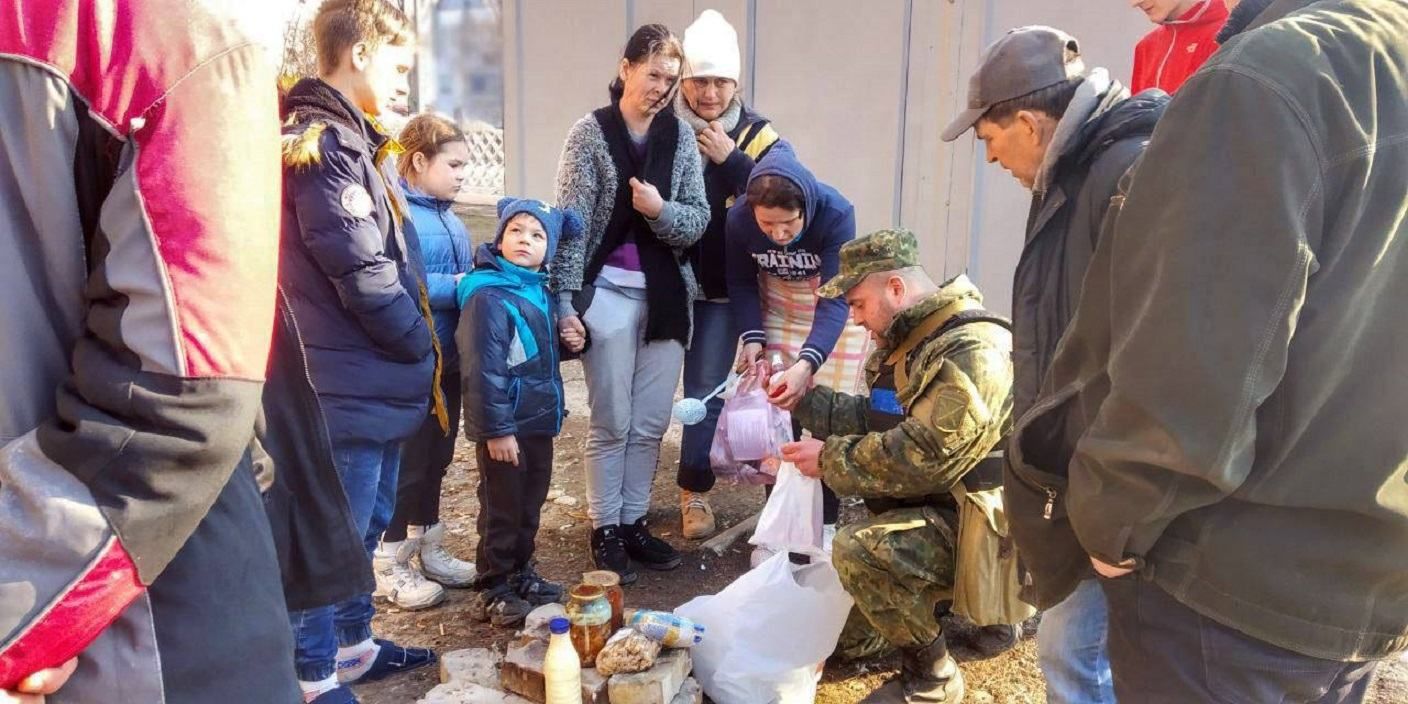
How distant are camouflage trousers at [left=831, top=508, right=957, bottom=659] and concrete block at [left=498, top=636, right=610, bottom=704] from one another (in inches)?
32.1

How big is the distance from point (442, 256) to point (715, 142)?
1.24 m

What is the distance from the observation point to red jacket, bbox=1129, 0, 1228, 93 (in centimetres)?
360

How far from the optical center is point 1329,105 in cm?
129

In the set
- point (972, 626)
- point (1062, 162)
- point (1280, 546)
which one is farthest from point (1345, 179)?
point (972, 626)

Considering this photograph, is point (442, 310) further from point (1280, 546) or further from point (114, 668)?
point (1280, 546)

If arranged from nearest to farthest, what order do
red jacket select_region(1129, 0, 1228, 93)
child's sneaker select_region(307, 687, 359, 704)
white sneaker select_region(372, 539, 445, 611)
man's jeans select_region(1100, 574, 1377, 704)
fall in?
man's jeans select_region(1100, 574, 1377, 704)
child's sneaker select_region(307, 687, 359, 704)
red jacket select_region(1129, 0, 1228, 93)
white sneaker select_region(372, 539, 445, 611)

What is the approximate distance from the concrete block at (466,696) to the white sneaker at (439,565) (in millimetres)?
947

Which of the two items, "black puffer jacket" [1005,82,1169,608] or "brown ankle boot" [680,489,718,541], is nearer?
"black puffer jacket" [1005,82,1169,608]

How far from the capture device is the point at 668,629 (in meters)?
2.92

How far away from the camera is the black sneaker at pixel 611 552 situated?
394 cm

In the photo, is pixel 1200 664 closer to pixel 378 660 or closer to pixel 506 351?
pixel 506 351

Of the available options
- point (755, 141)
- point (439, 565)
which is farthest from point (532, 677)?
point (755, 141)

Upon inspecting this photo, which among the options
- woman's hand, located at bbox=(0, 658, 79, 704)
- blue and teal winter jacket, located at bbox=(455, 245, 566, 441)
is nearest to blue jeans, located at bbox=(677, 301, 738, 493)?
blue and teal winter jacket, located at bbox=(455, 245, 566, 441)

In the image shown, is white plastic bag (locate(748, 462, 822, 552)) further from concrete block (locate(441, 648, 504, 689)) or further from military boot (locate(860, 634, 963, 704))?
concrete block (locate(441, 648, 504, 689))
